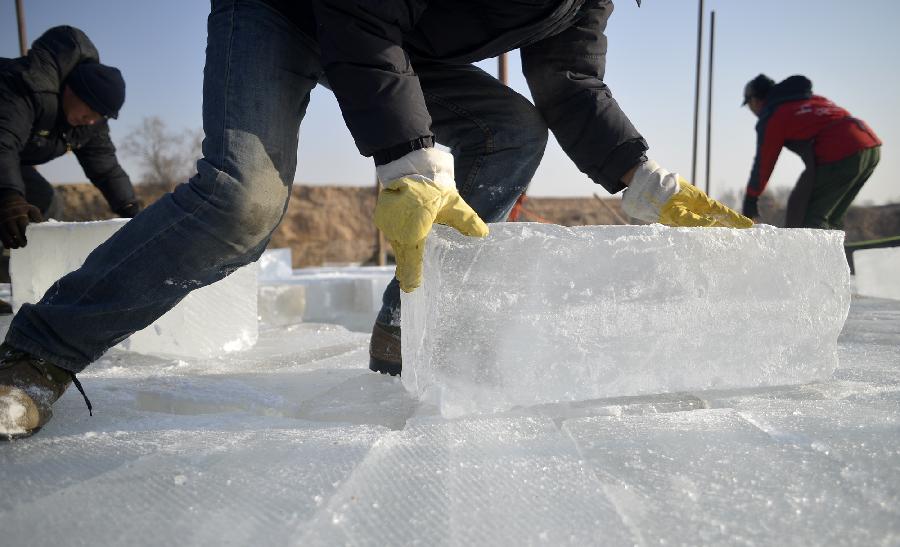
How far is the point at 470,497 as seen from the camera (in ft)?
2.21

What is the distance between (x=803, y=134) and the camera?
3.75 m

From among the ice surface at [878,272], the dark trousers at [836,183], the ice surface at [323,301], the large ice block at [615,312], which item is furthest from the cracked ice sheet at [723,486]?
the dark trousers at [836,183]

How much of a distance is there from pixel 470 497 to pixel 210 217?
0.66 metres

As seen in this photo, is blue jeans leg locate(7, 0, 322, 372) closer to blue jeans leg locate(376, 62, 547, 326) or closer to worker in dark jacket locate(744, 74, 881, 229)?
blue jeans leg locate(376, 62, 547, 326)

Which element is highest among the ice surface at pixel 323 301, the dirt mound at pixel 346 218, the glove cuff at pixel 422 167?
the glove cuff at pixel 422 167

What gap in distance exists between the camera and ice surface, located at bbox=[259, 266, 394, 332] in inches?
111

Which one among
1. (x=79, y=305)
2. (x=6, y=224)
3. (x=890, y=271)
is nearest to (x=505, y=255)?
(x=79, y=305)

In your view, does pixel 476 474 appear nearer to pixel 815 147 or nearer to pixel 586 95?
pixel 586 95

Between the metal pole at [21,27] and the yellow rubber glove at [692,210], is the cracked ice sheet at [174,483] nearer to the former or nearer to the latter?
the yellow rubber glove at [692,210]

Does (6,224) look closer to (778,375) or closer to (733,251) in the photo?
(733,251)

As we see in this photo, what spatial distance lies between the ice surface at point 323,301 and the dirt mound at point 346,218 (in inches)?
516

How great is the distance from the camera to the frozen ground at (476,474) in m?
0.61

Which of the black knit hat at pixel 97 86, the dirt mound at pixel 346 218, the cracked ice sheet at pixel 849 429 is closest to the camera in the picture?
the cracked ice sheet at pixel 849 429

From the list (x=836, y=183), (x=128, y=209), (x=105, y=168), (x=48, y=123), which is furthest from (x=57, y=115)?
(x=836, y=183)
